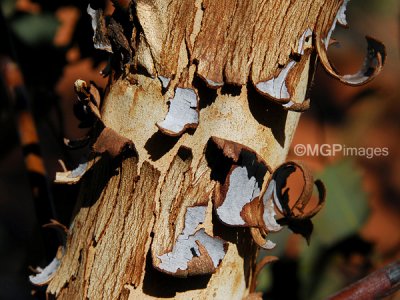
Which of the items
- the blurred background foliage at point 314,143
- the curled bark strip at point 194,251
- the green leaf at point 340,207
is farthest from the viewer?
the green leaf at point 340,207

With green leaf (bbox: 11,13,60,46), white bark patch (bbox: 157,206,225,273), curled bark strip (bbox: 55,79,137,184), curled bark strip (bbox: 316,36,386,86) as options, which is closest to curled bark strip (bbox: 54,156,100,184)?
curled bark strip (bbox: 55,79,137,184)

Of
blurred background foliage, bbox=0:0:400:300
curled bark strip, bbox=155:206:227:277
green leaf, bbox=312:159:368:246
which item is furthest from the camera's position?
green leaf, bbox=312:159:368:246

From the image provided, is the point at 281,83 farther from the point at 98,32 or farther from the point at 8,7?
the point at 8,7

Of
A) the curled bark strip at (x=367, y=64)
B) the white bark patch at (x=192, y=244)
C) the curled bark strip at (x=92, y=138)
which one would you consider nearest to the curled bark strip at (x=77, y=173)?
the curled bark strip at (x=92, y=138)

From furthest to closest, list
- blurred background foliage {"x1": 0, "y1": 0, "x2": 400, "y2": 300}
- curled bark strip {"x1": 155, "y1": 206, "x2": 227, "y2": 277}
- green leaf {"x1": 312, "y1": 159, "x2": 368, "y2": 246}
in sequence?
green leaf {"x1": 312, "y1": 159, "x2": 368, "y2": 246}
blurred background foliage {"x1": 0, "y1": 0, "x2": 400, "y2": 300}
curled bark strip {"x1": 155, "y1": 206, "x2": 227, "y2": 277}

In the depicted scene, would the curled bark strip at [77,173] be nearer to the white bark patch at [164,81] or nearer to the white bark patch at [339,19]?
the white bark patch at [164,81]

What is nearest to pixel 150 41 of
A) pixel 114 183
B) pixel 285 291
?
pixel 114 183

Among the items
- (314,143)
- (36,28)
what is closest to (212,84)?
(36,28)

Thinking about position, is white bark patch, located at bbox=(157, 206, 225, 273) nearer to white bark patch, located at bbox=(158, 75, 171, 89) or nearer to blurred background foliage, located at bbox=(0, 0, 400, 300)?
white bark patch, located at bbox=(158, 75, 171, 89)
